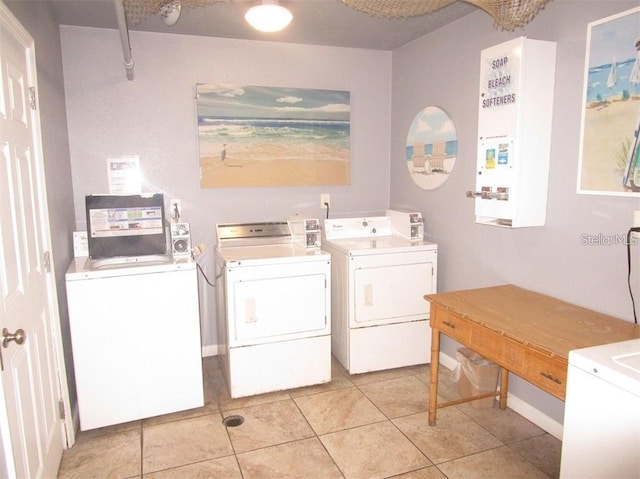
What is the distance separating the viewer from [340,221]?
3.46m

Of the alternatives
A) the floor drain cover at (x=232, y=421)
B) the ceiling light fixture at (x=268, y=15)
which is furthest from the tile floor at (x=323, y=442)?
the ceiling light fixture at (x=268, y=15)

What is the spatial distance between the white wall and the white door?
101 cm

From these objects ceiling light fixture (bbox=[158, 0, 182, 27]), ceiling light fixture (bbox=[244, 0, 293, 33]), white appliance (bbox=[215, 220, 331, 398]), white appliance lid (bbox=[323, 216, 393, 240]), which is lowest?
white appliance (bbox=[215, 220, 331, 398])

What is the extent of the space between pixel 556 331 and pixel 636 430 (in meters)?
0.63

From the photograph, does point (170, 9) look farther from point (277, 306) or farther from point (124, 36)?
point (277, 306)

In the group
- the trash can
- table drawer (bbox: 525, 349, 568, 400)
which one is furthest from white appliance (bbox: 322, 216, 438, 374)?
table drawer (bbox: 525, 349, 568, 400)

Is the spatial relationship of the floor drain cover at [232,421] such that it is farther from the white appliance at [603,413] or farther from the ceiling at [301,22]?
the ceiling at [301,22]

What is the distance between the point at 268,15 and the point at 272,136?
1403mm

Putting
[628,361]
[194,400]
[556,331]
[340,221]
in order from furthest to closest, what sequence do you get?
[340,221], [194,400], [556,331], [628,361]

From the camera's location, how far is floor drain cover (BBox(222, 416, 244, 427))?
262cm

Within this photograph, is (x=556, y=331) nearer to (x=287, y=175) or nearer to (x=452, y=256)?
(x=452, y=256)

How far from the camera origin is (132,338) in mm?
2508

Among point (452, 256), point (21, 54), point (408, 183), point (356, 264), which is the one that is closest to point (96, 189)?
point (21, 54)

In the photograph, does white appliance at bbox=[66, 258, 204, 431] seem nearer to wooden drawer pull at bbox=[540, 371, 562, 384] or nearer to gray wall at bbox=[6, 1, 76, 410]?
gray wall at bbox=[6, 1, 76, 410]
